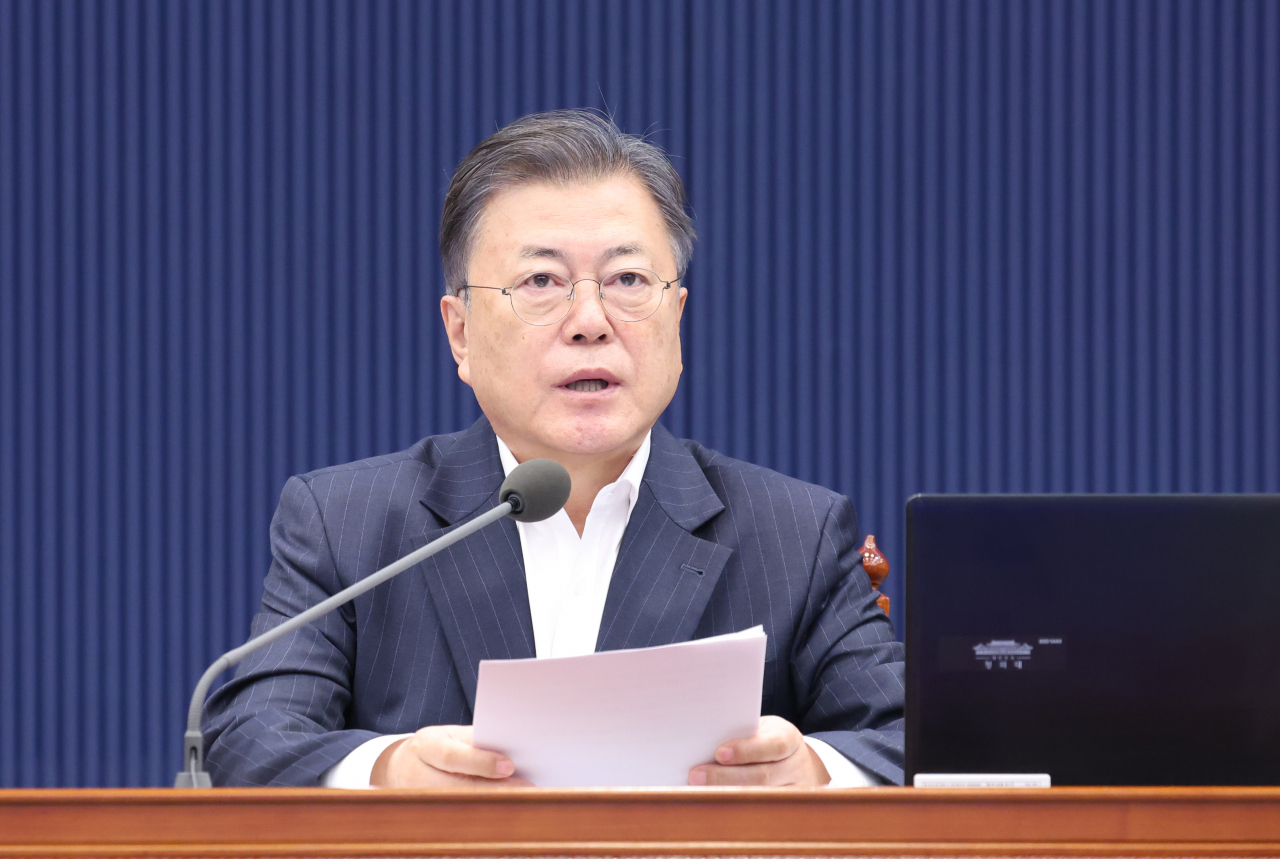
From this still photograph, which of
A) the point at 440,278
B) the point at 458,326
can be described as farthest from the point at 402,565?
the point at 440,278

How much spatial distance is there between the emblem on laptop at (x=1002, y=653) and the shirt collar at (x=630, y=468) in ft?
2.31

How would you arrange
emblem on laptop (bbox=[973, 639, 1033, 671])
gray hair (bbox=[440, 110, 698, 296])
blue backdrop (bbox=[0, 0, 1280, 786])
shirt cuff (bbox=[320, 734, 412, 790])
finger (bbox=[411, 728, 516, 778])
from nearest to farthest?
emblem on laptop (bbox=[973, 639, 1033, 671]) < finger (bbox=[411, 728, 516, 778]) < shirt cuff (bbox=[320, 734, 412, 790]) < gray hair (bbox=[440, 110, 698, 296]) < blue backdrop (bbox=[0, 0, 1280, 786])

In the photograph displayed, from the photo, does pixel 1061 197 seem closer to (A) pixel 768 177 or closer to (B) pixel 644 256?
(A) pixel 768 177

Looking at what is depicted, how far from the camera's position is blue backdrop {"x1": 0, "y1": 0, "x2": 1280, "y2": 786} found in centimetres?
278

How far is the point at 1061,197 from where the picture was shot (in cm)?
280

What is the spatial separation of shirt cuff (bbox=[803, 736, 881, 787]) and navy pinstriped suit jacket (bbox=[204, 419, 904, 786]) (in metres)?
0.17

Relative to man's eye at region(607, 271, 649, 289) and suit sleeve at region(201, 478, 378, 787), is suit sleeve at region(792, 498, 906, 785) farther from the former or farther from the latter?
suit sleeve at region(201, 478, 378, 787)

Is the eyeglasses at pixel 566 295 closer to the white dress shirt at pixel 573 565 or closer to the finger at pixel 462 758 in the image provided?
the white dress shirt at pixel 573 565

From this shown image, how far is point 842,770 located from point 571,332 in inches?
23.8

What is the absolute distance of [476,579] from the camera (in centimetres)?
143

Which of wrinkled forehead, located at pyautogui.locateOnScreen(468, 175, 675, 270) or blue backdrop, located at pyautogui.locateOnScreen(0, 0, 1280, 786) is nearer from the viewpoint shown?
wrinkled forehead, located at pyautogui.locateOnScreen(468, 175, 675, 270)

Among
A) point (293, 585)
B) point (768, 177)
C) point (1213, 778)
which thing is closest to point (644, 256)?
point (293, 585)

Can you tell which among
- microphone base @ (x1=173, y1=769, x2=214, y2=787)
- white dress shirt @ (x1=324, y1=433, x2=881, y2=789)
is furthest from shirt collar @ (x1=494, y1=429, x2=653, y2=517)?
microphone base @ (x1=173, y1=769, x2=214, y2=787)

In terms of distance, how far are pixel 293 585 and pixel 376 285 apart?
1477mm
